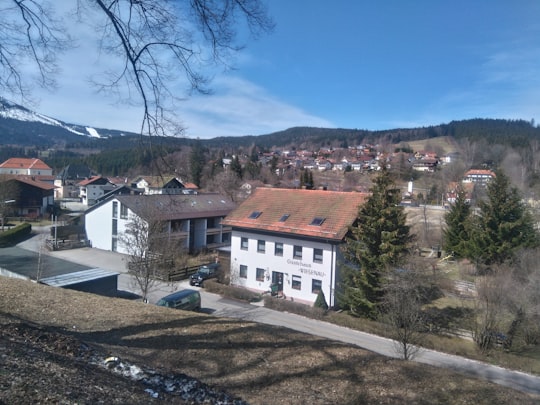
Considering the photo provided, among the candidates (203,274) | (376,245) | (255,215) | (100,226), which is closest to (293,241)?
(255,215)

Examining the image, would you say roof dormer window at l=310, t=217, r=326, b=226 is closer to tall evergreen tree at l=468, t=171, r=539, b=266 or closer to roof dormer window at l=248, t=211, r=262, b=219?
roof dormer window at l=248, t=211, r=262, b=219

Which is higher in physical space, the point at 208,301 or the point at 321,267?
the point at 321,267

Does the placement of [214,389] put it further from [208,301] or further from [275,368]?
[208,301]

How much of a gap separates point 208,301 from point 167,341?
17.3m

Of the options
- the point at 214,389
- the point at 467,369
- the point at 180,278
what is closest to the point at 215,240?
the point at 180,278

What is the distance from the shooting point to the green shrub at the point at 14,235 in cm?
3881

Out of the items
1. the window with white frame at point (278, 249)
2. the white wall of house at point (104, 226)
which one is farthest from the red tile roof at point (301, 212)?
the white wall of house at point (104, 226)

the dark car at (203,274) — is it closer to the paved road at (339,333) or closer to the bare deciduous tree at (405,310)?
the paved road at (339,333)

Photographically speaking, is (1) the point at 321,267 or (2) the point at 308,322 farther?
(1) the point at 321,267

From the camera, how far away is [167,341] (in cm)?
712

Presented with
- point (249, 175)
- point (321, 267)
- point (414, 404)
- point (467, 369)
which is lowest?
point (467, 369)

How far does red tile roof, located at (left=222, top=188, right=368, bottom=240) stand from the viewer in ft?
82.3

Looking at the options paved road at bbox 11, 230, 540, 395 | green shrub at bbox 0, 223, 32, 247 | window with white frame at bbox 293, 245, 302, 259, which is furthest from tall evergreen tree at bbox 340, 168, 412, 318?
green shrub at bbox 0, 223, 32, 247

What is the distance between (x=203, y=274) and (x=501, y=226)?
22.9 metres
